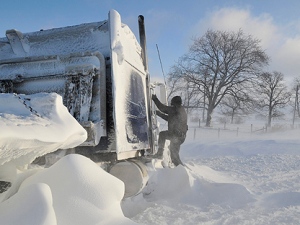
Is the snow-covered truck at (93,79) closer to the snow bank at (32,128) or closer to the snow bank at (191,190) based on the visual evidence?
the snow bank at (191,190)

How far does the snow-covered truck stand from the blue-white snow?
75 centimetres

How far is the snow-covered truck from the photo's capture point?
290 centimetres

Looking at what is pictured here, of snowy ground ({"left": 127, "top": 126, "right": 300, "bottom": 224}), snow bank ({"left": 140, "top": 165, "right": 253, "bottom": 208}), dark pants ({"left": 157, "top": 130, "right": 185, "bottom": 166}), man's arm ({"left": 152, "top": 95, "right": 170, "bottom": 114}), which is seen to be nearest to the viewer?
snowy ground ({"left": 127, "top": 126, "right": 300, "bottom": 224})

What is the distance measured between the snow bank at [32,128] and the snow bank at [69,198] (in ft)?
0.43

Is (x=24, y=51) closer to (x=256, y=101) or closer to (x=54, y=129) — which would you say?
(x=54, y=129)

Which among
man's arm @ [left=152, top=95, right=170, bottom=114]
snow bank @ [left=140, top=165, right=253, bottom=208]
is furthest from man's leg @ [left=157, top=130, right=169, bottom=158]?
snow bank @ [left=140, top=165, right=253, bottom=208]

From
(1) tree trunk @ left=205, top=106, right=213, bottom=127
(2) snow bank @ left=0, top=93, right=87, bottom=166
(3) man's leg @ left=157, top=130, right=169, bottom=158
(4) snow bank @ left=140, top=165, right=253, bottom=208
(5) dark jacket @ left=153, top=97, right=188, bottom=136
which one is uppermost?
(2) snow bank @ left=0, top=93, right=87, bottom=166

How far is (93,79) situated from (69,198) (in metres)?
1.78

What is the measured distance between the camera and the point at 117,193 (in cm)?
151

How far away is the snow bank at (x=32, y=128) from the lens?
115 cm

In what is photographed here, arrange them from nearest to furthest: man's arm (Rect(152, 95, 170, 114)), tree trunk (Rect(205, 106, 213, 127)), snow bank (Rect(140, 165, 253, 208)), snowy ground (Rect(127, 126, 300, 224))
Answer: snowy ground (Rect(127, 126, 300, 224)) < snow bank (Rect(140, 165, 253, 208)) < man's arm (Rect(152, 95, 170, 114)) < tree trunk (Rect(205, 106, 213, 127))

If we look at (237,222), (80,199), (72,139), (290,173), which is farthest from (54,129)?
(290,173)

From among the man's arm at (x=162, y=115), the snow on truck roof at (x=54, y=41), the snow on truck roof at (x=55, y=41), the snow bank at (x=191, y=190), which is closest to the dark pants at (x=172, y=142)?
the man's arm at (x=162, y=115)

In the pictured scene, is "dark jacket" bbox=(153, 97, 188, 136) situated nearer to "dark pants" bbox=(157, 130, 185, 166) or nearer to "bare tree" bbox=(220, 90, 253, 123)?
"dark pants" bbox=(157, 130, 185, 166)
